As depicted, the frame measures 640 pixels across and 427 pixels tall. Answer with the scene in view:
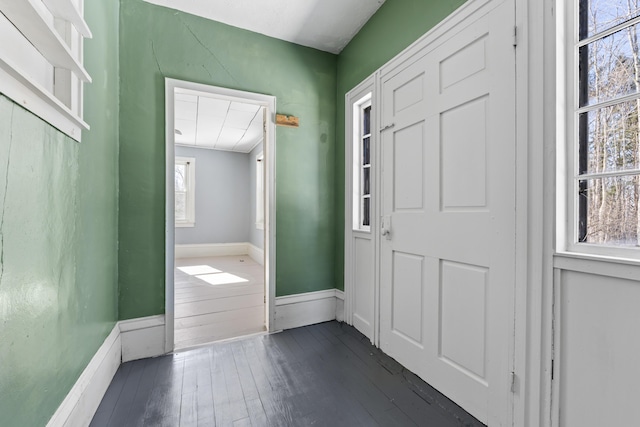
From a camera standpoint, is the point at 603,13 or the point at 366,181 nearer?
the point at 603,13

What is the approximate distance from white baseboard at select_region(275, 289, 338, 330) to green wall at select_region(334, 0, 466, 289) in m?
0.19

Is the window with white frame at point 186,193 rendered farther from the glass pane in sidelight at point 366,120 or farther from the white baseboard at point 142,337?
the glass pane in sidelight at point 366,120

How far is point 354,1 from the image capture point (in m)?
2.11

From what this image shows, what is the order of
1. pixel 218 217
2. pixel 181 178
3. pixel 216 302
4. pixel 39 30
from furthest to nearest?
pixel 218 217, pixel 181 178, pixel 216 302, pixel 39 30

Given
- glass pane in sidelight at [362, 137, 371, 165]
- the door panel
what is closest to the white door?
the door panel

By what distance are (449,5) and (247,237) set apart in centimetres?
602

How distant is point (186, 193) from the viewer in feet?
20.8

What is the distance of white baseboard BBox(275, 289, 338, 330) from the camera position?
2.53 meters

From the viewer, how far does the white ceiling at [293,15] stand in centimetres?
212

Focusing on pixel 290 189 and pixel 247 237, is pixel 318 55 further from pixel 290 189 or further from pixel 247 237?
pixel 247 237

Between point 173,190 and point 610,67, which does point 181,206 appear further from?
point 610,67

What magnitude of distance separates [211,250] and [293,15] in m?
5.38

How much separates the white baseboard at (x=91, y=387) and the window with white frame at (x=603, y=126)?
2150 millimetres

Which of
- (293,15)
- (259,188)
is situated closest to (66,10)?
(293,15)
